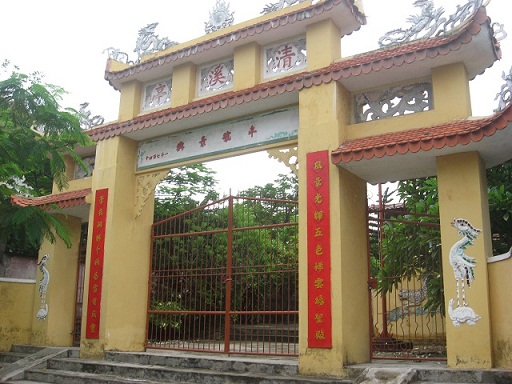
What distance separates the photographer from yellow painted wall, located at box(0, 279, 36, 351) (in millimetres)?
10031

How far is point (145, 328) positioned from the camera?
8992 millimetres

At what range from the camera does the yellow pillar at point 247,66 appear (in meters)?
8.27

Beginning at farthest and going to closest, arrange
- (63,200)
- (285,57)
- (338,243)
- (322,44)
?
(63,200) → (285,57) → (322,44) → (338,243)

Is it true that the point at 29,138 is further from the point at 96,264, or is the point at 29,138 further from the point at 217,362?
the point at 217,362

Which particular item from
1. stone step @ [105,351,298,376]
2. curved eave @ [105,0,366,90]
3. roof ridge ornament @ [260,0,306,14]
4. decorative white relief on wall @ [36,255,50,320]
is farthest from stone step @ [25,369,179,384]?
roof ridge ornament @ [260,0,306,14]

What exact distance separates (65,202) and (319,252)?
4883mm

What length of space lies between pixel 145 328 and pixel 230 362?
243 cm

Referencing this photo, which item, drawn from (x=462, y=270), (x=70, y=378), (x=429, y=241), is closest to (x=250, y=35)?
(x=429, y=241)

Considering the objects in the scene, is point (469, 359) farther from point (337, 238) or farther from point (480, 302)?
point (337, 238)

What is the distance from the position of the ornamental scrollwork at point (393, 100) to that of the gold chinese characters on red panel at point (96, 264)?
444 centimetres

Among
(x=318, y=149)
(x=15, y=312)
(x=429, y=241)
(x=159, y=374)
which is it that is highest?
(x=318, y=149)

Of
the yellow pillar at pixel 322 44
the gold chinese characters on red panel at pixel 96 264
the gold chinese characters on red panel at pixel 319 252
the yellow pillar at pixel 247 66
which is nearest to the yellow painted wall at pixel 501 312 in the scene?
the gold chinese characters on red panel at pixel 319 252

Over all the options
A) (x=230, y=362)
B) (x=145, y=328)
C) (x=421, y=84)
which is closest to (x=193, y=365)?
(x=230, y=362)

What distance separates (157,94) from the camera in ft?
31.3
